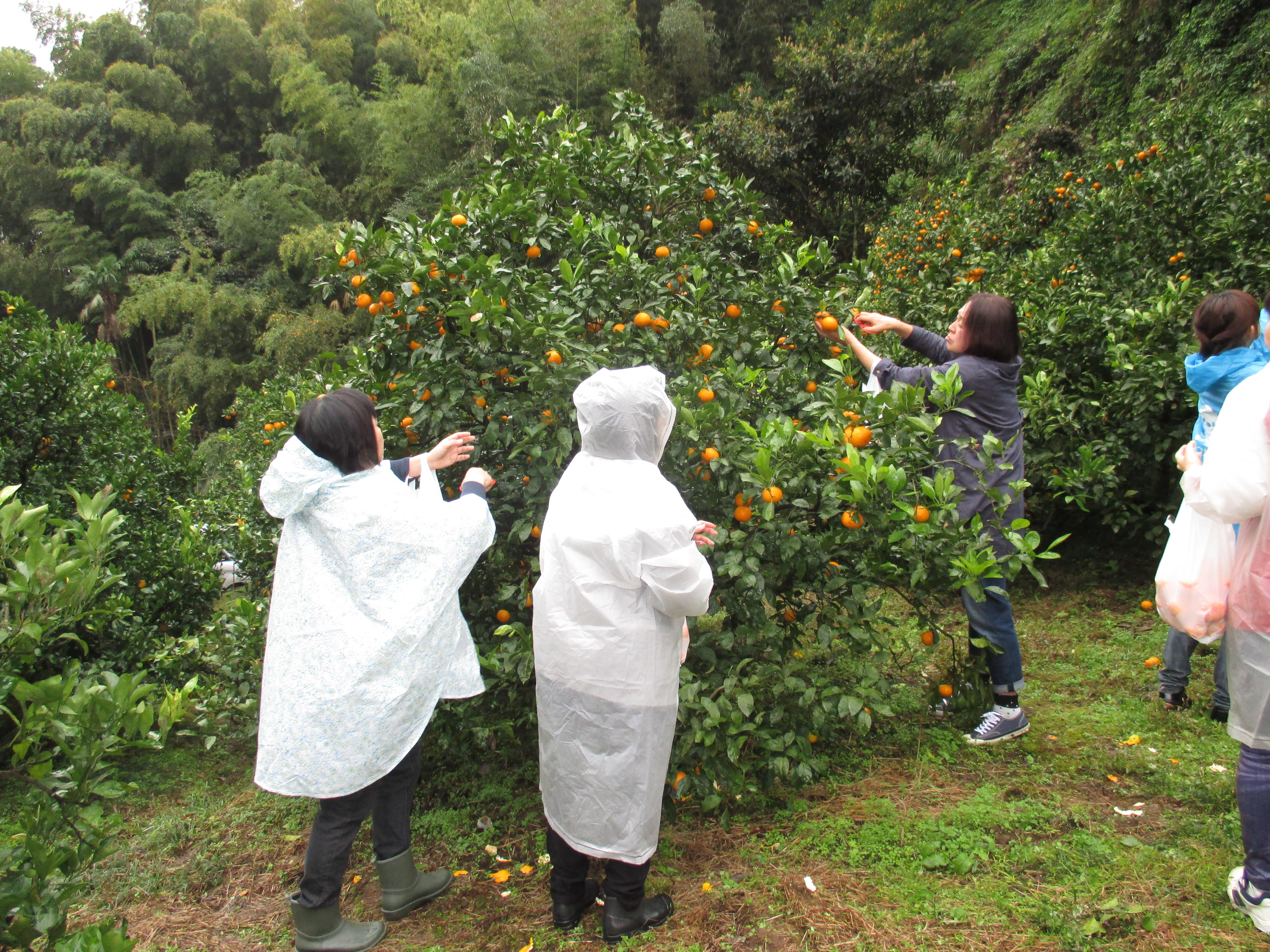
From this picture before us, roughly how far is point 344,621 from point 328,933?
31.2 inches

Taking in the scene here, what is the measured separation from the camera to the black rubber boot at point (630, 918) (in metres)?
1.84

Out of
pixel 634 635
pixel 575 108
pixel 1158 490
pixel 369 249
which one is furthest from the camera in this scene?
pixel 575 108

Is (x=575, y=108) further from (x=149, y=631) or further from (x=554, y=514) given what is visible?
(x=554, y=514)

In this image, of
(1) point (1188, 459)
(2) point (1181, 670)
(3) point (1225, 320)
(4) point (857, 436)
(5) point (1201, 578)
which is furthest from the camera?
(2) point (1181, 670)

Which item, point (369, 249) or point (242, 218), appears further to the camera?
point (242, 218)

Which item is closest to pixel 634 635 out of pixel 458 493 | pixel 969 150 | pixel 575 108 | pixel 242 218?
pixel 458 493

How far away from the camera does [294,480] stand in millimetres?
1798

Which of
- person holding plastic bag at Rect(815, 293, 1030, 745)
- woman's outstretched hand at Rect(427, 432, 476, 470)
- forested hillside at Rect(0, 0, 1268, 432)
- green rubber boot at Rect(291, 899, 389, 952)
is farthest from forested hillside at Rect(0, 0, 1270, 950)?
forested hillside at Rect(0, 0, 1268, 432)

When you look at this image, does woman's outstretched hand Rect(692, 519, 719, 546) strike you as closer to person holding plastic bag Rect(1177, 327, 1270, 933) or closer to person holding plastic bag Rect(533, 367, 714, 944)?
person holding plastic bag Rect(533, 367, 714, 944)

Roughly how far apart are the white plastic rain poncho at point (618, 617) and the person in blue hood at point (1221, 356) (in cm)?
176

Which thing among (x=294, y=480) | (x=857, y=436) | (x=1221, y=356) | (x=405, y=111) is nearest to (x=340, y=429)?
(x=294, y=480)

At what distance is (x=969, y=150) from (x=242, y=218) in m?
15.4

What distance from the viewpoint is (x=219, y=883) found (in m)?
2.32

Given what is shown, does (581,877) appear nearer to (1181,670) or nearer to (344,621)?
(344,621)
